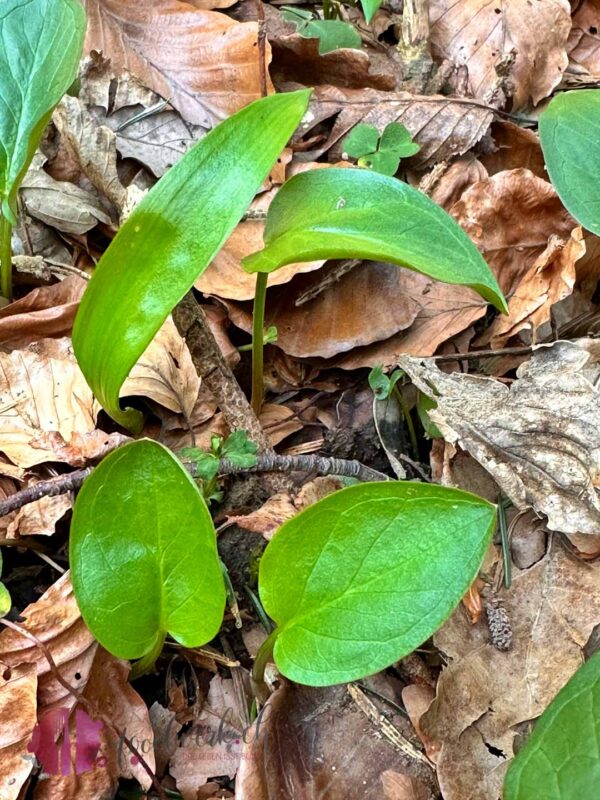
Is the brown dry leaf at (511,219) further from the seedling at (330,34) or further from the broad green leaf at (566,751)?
the broad green leaf at (566,751)

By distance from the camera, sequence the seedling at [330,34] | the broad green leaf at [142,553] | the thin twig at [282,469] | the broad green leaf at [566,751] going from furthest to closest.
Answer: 1. the seedling at [330,34]
2. the thin twig at [282,469]
3. the broad green leaf at [142,553]
4. the broad green leaf at [566,751]

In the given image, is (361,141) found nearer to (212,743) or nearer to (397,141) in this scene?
(397,141)

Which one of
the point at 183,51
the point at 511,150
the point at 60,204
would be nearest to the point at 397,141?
the point at 511,150

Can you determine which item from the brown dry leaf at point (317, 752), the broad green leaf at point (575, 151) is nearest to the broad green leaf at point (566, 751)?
the brown dry leaf at point (317, 752)

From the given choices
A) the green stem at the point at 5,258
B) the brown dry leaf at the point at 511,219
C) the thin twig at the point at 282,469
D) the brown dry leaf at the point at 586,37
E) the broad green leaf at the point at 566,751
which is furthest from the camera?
the brown dry leaf at the point at 586,37

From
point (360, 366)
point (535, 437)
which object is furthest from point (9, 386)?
point (535, 437)

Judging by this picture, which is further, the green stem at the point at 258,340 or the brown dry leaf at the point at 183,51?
the brown dry leaf at the point at 183,51
